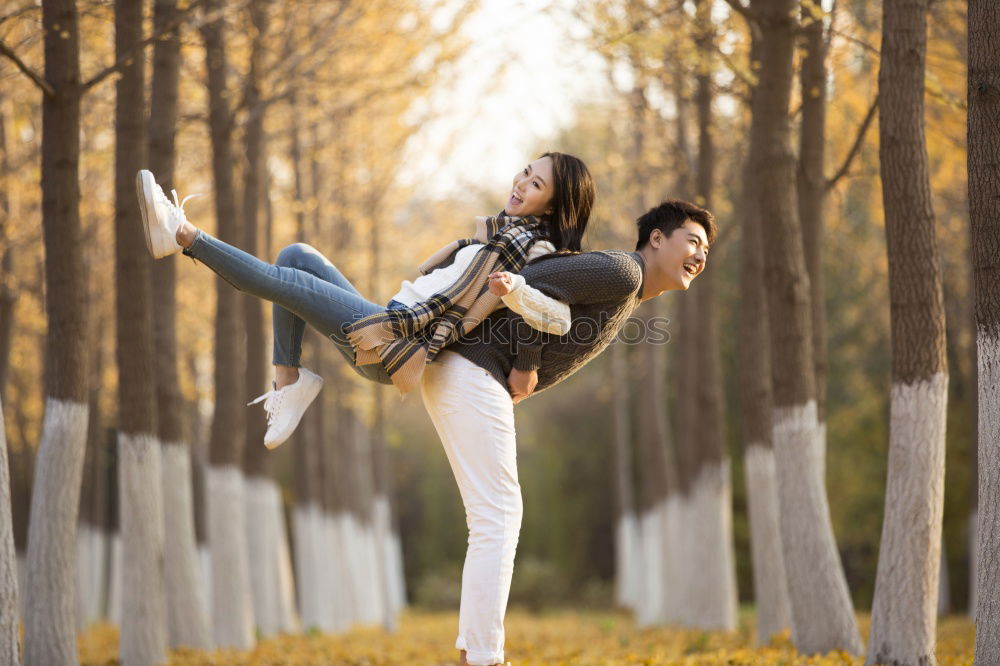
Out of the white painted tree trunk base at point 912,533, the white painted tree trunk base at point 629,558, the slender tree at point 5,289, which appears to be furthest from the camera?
the white painted tree trunk base at point 629,558

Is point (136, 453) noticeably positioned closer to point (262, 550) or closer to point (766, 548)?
point (766, 548)

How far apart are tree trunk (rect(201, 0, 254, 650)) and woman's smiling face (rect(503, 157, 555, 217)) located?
22.8 feet

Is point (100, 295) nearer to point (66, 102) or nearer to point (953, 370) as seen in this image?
point (66, 102)

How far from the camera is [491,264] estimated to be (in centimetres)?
464

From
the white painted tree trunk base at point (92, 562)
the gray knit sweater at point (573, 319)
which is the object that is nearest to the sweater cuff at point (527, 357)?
the gray knit sweater at point (573, 319)

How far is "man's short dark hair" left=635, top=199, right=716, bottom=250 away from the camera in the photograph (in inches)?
193

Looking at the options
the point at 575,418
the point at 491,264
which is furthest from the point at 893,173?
the point at 575,418

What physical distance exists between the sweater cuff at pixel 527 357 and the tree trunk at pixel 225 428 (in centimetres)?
707

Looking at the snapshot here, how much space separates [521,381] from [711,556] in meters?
9.31

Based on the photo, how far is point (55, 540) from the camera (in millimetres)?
6863

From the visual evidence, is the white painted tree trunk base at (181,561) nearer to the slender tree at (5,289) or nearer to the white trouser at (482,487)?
the slender tree at (5,289)

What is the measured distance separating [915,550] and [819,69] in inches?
187

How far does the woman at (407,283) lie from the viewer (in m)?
4.54

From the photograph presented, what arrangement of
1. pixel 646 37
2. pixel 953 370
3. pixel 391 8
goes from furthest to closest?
1. pixel 953 370
2. pixel 391 8
3. pixel 646 37
